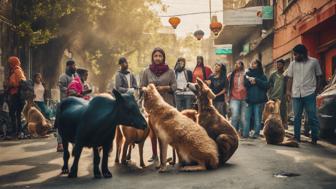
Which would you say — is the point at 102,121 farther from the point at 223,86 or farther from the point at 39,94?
the point at 39,94

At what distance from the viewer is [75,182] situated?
626 centimetres

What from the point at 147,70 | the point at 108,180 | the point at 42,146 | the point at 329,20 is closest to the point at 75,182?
the point at 108,180

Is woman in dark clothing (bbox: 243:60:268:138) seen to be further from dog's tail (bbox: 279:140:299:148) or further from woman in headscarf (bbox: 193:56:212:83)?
dog's tail (bbox: 279:140:299:148)

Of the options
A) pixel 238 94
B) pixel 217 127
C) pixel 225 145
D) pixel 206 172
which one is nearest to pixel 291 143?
pixel 238 94

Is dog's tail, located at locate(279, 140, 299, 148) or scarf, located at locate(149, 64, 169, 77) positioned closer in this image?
scarf, located at locate(149, 64, 169, 77)

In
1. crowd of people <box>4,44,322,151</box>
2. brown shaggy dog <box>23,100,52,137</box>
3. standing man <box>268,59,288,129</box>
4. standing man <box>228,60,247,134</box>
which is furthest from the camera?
standing man <box>268,59,288,129</box>

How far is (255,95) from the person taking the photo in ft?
39.9

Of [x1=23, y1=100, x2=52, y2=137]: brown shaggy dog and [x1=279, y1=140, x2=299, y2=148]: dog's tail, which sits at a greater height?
[x1=23, y1=100, x2=52, y2=137]: brown shaggy dog

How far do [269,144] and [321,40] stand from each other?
8.96 metres

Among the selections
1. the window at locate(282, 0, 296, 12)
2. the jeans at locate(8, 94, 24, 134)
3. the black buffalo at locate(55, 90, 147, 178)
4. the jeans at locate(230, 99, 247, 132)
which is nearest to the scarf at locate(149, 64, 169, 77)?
the black buffalo at locate(55, 90, 147, 178)

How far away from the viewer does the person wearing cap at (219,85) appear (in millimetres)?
12578

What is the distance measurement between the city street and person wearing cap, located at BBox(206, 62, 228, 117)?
121 inches

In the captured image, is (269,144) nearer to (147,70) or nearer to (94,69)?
(147,70)

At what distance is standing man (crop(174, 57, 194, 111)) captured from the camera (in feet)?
37.2
